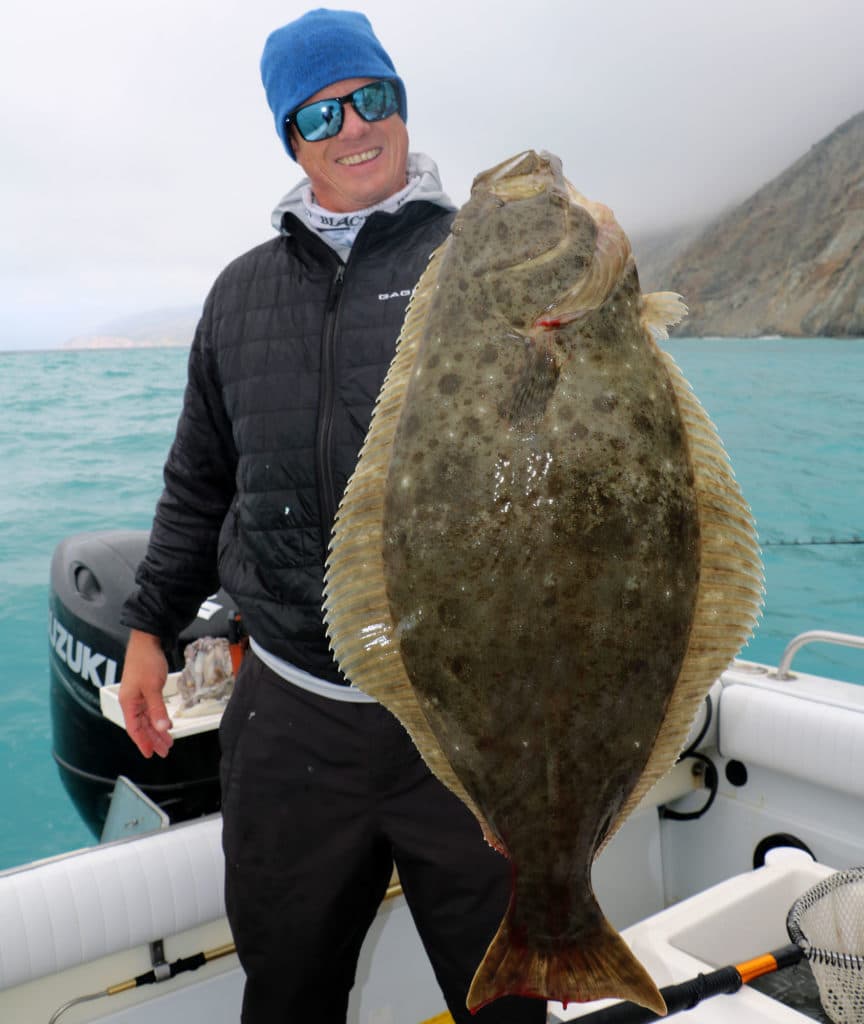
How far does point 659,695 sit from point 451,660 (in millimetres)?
263

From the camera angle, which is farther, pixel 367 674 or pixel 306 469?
pixel 306 469

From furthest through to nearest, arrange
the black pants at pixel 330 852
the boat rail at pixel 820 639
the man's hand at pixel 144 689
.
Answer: the boat rail at pixel 820 639, the man's hand at pixel 144 689, the black pants at pixel 330 852

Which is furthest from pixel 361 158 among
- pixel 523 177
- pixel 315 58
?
pixel 523 177

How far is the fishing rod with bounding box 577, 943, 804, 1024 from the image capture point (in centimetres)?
178

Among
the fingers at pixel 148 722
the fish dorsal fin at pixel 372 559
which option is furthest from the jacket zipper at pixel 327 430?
the fingers at pixel 148 722

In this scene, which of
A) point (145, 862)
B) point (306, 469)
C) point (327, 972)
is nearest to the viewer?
point (306, 469)

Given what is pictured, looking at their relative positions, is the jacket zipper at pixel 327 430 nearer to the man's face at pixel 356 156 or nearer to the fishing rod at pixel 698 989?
the man's face at pixel 356 156

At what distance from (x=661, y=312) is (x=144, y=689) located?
161 centimetres

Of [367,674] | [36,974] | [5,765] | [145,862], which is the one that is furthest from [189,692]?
[5,765]

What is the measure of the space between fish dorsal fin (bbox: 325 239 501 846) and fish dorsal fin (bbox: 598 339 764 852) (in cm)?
32

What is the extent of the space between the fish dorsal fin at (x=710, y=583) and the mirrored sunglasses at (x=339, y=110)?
0.85 metres

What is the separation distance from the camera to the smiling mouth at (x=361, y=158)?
1673mm

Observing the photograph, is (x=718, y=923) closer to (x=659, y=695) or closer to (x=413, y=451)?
(x=659, y=695)

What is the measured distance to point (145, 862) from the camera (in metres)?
2.44
